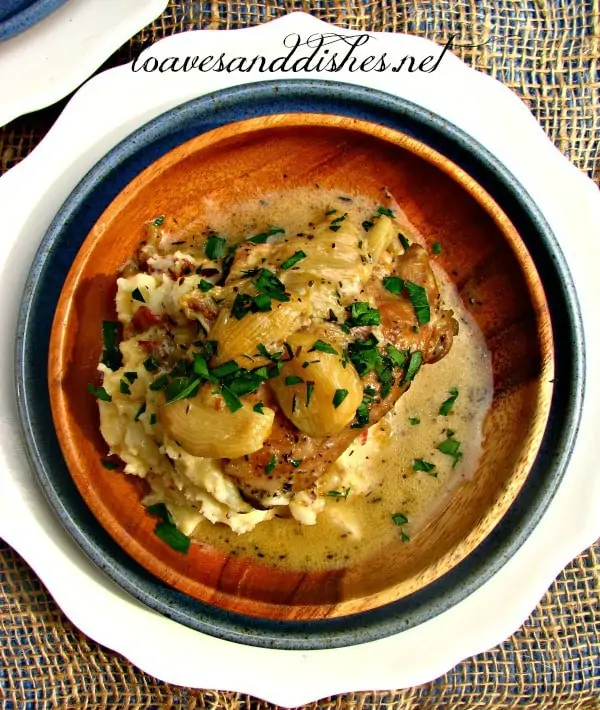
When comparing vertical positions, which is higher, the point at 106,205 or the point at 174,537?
the point at 106,205

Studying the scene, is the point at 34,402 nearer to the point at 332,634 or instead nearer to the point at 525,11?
the point at 332,634

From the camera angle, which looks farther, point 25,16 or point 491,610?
point 491,610

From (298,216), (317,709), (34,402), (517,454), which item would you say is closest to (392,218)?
(298,216)

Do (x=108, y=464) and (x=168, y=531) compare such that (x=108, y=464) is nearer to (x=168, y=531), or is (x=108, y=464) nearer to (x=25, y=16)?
(x=168, y=531)


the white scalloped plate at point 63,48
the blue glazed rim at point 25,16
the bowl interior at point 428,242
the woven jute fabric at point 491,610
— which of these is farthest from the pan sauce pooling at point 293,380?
the blue glazed rim at point 25,16

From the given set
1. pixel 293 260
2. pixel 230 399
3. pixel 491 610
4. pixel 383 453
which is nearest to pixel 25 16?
pixel 293 260

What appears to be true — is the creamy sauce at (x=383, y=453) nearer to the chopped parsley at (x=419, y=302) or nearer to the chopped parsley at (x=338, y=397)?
the chopped parsley at (x=419, y=302)
